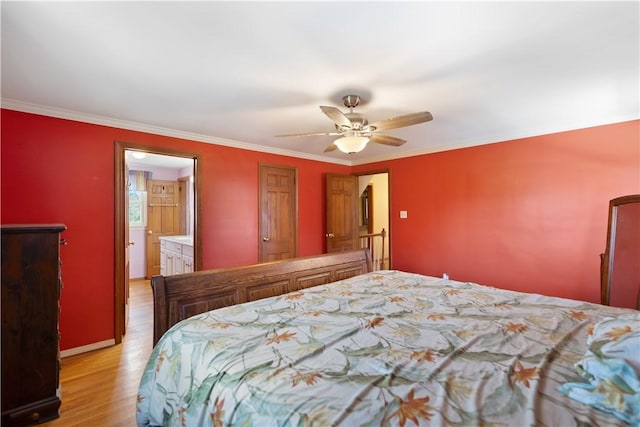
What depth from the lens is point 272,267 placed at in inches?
90.4

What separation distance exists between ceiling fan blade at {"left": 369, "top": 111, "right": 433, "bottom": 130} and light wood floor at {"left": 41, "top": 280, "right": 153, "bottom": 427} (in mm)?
2646

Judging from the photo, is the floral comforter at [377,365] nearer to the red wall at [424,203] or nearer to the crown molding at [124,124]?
the red wall at [424,203]

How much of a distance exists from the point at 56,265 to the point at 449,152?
4332mm

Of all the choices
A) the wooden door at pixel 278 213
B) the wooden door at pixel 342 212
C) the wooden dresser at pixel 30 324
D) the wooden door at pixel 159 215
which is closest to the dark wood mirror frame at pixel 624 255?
the wooden door at pixel 342 212

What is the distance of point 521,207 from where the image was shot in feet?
11.7

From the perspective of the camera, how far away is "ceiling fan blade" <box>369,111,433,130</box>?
218 centimetres

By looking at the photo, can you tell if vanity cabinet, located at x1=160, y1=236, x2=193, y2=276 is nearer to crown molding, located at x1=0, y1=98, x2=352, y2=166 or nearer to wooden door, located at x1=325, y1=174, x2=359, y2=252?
crown molding, located at x1=0, y1=98, x2=352, y2=166

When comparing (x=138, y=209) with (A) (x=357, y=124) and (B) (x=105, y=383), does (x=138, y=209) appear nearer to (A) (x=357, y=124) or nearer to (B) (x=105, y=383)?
(B) (x=105, y=383)

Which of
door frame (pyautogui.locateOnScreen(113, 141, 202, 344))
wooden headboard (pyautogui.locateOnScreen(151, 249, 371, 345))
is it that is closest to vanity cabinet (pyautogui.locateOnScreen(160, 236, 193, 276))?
door frame (pyautogui.locateOnScreen(113, 141, 202, 344))

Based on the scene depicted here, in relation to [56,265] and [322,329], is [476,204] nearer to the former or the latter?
[322,329]

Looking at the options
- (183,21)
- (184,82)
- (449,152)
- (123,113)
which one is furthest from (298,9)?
(449,152)

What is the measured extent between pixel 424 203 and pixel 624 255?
2.24 metres

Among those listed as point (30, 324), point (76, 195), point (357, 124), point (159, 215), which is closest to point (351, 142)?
point (357, 124)

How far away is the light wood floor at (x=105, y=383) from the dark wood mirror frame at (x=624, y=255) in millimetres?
3720
